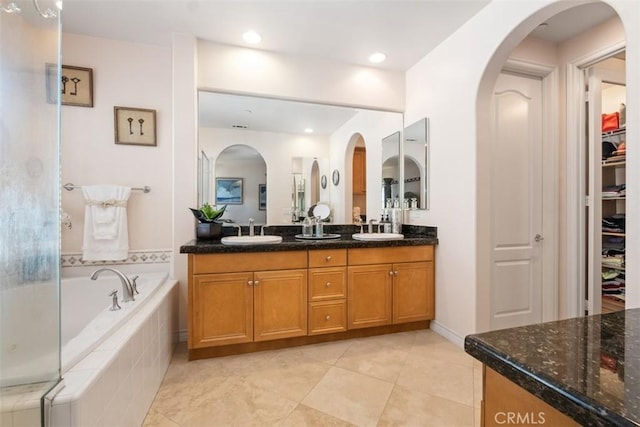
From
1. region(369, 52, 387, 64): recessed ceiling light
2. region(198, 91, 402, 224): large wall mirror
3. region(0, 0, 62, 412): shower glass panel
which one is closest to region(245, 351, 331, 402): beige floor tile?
region(0, 0, 62, 412): shower glass panel

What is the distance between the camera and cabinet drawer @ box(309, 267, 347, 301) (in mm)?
2328

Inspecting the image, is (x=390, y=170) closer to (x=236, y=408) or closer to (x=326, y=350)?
(x=326, y=350)

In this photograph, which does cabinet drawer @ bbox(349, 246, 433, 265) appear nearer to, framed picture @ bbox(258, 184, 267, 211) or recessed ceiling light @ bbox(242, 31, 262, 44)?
framed picture @ bbox(258, 184, 267, 211)

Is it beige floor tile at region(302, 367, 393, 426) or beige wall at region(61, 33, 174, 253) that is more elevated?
beige wall at region(61, 33, 174, 253)

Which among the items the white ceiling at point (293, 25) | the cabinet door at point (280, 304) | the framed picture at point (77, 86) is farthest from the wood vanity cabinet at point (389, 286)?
the framed picture at point (77, 86)

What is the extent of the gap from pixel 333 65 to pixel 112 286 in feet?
9.11

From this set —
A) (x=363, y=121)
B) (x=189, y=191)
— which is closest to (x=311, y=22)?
(x=363, y=121)

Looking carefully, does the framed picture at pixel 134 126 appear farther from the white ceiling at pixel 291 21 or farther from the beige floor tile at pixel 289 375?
the beige floor tile at pixel 289 375

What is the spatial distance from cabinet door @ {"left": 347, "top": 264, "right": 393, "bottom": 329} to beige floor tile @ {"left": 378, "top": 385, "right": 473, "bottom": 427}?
0.74 m

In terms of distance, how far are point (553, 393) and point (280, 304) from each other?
6.42ft

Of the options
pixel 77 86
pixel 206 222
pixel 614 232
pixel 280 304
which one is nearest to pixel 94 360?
pixel 280 304

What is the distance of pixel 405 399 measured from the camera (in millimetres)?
1688

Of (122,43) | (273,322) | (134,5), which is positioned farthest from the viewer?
(122,43)

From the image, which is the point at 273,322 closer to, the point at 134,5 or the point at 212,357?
the point at 212,357
